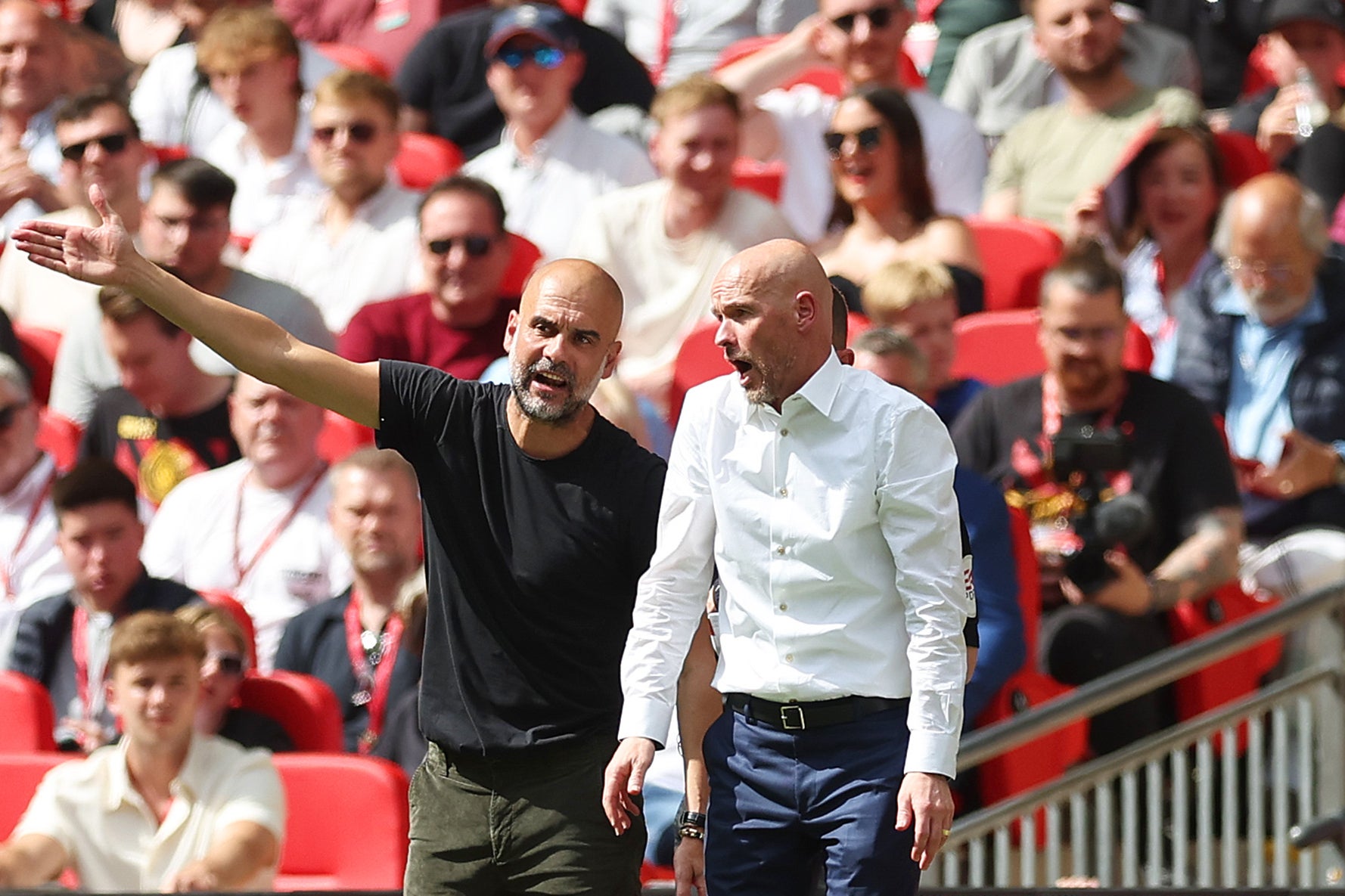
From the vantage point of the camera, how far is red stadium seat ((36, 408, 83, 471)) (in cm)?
763

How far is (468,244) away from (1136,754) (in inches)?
113

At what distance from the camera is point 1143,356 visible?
22.9ft

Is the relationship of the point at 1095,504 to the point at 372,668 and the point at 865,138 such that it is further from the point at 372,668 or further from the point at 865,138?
the point at 372,668

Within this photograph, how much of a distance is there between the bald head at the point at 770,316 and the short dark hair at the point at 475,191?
3689 mm

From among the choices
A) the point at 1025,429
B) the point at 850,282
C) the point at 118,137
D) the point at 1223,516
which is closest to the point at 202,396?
the point at 118,137

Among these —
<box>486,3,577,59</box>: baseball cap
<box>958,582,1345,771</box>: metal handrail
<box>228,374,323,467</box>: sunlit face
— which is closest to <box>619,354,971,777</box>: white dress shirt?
<box>958,582,1345,771</box>: metal handrail

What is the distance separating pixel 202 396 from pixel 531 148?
5.82 feet

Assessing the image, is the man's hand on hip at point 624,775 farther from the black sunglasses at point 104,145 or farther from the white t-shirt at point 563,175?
the black sunglasses at point 104,145

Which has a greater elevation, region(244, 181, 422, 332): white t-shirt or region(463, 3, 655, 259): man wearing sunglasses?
region(463, 3, 655, 259): man wearing sunglasses

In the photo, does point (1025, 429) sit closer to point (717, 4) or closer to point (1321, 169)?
point (1321, 169)

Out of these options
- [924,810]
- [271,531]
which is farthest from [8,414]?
[924,810]

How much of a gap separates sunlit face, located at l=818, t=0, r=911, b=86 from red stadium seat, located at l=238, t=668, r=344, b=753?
136 inches

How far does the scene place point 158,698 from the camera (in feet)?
18.1

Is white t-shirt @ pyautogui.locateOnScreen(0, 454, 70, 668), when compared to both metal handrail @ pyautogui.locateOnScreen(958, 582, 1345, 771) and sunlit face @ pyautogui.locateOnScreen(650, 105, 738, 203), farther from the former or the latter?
metal handrail @ pyautogui.locateOnScreen(958, 582, 1345, 771)
